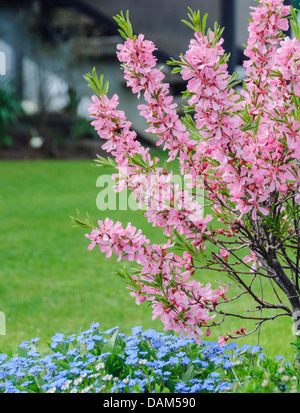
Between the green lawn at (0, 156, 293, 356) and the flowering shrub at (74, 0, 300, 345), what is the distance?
1562 millimetres

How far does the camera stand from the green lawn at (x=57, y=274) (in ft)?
15.5

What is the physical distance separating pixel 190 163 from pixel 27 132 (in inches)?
469

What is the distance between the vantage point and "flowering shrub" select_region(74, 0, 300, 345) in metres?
2.51

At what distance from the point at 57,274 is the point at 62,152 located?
26.3 ft

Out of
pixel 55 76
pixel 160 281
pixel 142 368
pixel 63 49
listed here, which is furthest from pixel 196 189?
pixel 63 49

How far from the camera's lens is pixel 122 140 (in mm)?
2729

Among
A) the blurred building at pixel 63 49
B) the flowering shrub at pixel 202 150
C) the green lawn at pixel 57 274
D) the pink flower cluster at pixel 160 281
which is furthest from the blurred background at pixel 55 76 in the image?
the pink flower cluster at pixel 160 281

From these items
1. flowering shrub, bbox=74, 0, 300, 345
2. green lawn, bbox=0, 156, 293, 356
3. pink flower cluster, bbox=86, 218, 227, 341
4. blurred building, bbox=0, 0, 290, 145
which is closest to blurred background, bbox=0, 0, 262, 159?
blurred building, bbox=0, 0, 290, 145

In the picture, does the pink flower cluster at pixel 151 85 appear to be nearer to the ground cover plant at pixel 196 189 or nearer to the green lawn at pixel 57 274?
the ground cover plant at pixel 196 189

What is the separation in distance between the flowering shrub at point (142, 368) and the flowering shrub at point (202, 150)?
0.25 m

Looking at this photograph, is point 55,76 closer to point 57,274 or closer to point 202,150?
point 57,274

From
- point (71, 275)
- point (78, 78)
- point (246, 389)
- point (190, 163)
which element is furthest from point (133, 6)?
point (246, 389)

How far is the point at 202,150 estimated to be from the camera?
2863 millimetres
